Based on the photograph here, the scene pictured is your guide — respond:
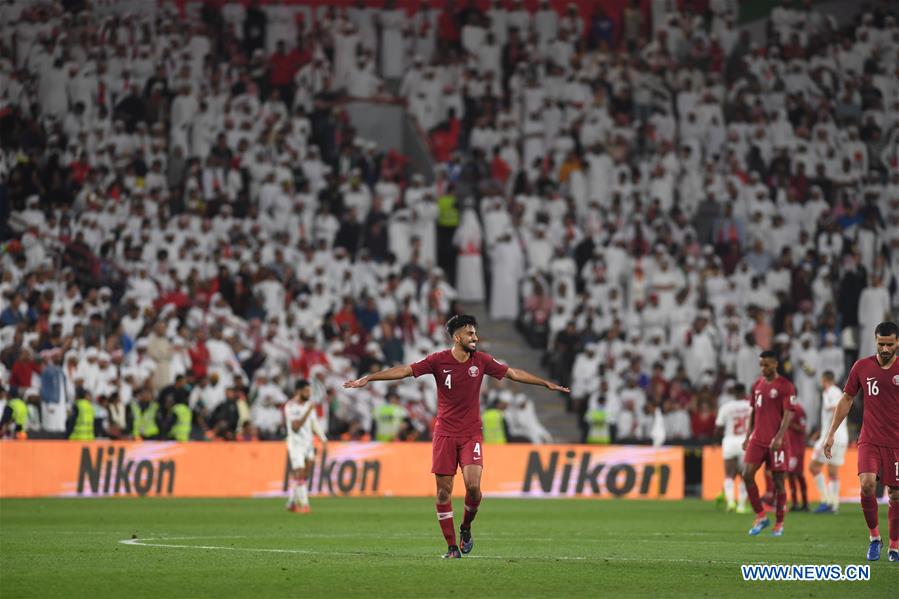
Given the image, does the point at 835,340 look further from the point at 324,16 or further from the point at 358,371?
the point at 324,16

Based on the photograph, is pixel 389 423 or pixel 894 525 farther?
pixel 389 423

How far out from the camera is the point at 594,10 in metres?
46.2

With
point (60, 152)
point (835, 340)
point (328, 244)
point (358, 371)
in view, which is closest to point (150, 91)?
point (60, 152)

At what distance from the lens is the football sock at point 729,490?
27.7 m

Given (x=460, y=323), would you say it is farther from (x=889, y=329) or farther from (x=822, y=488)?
(x=822, y=488)

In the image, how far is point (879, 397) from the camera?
1608cm

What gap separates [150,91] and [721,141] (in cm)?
1512

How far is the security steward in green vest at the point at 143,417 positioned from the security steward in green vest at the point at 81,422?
99cm

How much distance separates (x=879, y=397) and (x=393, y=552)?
5.23 metres

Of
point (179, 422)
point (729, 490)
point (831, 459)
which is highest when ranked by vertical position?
point (179, 422)

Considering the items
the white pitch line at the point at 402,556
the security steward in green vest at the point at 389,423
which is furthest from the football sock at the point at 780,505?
the security steward in green vest at the point at 389,423

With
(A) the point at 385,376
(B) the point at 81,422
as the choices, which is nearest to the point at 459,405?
(A) the point at 385,376

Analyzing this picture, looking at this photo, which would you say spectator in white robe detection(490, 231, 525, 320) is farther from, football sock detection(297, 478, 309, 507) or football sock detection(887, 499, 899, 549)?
football sock detection(887, 499, 899, 549)

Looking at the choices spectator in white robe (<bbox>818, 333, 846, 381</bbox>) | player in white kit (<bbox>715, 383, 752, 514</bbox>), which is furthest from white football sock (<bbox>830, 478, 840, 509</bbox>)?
spectator in white robe (<bbox>818, 333, 846, 381</bbox>)
